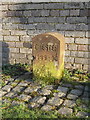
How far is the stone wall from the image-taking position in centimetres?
448

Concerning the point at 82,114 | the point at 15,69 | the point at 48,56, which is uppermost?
the point at 48,56

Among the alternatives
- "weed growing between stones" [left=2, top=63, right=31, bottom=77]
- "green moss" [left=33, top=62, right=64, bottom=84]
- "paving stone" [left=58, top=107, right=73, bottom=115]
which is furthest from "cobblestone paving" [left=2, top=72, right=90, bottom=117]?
"weed growing between stones" [left=2, top=63, right=31, bottom=77]

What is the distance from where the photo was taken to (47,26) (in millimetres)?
4754

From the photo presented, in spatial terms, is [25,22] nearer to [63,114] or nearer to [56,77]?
[56,77]

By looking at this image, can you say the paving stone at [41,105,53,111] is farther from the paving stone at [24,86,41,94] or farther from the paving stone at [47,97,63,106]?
the paving stone at [24,86,41,94]

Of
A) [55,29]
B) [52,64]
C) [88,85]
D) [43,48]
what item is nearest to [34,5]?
[55,29]

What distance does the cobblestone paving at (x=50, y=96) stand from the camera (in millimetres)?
2926

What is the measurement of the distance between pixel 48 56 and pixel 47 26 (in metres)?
1.31

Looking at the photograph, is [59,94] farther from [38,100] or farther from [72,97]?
[38,100]

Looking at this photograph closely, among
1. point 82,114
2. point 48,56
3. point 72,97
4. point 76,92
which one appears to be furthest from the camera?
point 48,56

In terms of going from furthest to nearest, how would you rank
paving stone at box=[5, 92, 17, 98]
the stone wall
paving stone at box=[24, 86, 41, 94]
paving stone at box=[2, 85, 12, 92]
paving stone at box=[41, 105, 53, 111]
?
the stone wall, paving stone at box=[2, 85, 12, 92], paving stone at box=[24, 86, 41, 94], paving stone at box=[5, 92, 17, 98], paving stone at box=[41, 105, 53, 111]

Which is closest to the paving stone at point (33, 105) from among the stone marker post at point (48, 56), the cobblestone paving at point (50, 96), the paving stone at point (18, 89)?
the cobblestone paving at point (50, 96)

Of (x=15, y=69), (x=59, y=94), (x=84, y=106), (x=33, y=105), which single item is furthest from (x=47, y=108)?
(x=15, y=69)

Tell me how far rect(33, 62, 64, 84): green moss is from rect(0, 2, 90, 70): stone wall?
3.47 feet
